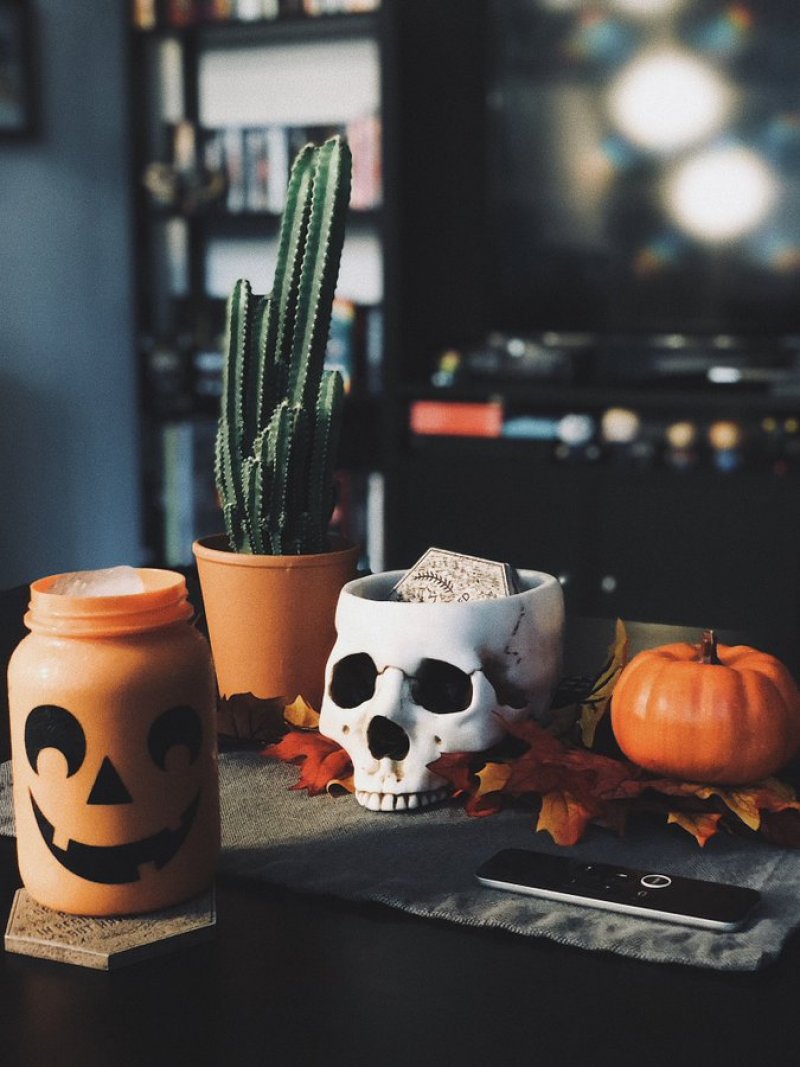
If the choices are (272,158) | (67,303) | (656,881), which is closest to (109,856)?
(656,881)

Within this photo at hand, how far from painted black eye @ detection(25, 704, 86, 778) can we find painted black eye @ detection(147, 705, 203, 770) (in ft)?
0.10

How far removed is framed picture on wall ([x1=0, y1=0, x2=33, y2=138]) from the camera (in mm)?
3338

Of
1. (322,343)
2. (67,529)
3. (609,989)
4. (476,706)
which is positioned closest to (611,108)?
(67,529)

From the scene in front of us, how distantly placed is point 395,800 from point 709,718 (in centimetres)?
17

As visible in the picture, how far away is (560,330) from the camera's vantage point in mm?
3201

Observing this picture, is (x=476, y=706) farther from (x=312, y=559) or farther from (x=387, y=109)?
(x=387, y=109)

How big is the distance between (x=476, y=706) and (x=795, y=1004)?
0.82 feet

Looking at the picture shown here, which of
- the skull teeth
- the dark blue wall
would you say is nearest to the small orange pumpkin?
the skull teeth

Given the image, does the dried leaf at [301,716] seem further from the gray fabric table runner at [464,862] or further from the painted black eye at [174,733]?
the painted black eye at [174,733]

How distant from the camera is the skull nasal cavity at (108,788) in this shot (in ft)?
1.98

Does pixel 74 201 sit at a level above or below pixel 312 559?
above

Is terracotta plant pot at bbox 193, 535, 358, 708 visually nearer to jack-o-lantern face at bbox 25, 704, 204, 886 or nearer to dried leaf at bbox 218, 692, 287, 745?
dried leaf at bbox 218, 692, 287, 745

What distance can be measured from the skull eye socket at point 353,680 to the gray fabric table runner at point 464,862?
0.18ft

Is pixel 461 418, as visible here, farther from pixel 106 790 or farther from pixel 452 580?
pixel 106 790
